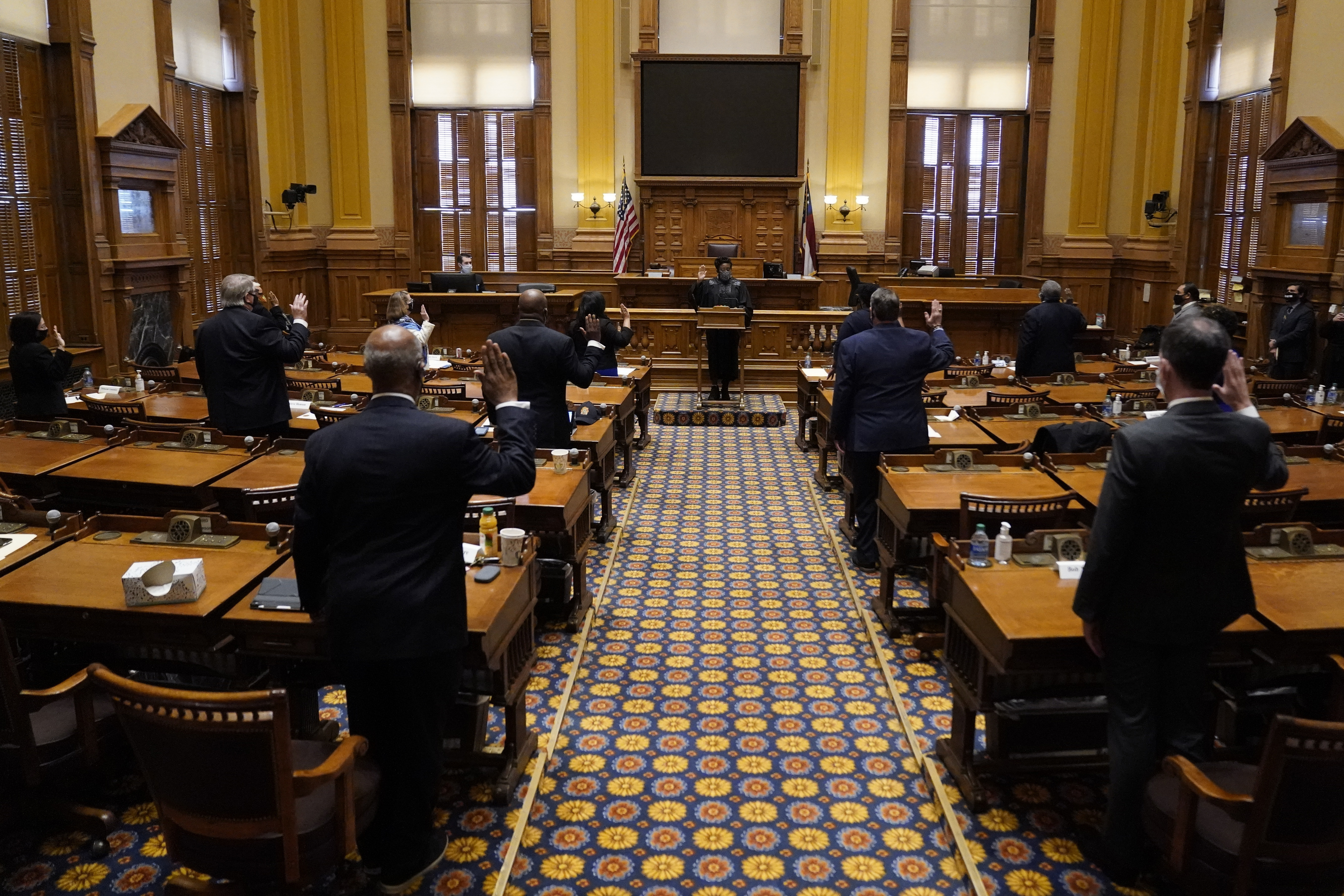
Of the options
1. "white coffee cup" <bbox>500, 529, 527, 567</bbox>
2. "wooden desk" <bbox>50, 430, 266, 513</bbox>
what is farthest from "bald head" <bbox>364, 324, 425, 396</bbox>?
"wooden desk" <bbox>50, 430, 266, 513</bbox>

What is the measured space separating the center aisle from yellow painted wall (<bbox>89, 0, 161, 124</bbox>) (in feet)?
25.4

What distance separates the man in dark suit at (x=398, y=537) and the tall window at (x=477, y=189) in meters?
13.9

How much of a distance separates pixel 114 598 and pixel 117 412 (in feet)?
13.4

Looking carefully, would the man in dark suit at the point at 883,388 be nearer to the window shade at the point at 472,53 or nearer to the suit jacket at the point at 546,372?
the suit jacket at the point at 546,372

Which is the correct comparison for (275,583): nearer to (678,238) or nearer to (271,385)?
(271,385)

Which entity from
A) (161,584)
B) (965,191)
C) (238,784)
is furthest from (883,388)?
(965,191)

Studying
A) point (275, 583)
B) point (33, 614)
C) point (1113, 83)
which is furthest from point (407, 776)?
point (1113, 83)

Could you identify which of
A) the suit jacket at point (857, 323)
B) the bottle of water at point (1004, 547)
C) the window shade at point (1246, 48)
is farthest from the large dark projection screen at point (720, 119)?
the bottle of water at point (1004, 547)

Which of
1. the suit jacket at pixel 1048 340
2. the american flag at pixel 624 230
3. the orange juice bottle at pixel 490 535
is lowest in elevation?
the orange juice bottle at pixel 490 535

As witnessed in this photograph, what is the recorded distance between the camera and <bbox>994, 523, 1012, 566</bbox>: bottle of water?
4.16m

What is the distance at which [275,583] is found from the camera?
151 inches

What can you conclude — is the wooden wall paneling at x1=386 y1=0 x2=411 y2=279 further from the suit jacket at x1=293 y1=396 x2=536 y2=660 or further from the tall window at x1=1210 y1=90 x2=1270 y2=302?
the suit jacket at x1=293 y1=396 x2=536 y2=660

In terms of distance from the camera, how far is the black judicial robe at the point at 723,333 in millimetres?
12453

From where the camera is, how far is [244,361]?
263 inches
